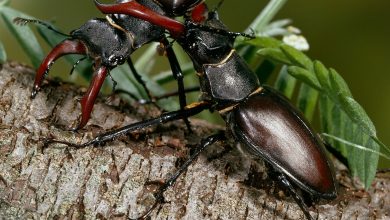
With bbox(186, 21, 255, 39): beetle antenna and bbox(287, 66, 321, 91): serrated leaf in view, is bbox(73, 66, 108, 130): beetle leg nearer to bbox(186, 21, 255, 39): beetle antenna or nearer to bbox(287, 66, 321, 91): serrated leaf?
bbox(186, 21, 255, 39): beetle antenna

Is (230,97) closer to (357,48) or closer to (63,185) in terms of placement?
(63,185)

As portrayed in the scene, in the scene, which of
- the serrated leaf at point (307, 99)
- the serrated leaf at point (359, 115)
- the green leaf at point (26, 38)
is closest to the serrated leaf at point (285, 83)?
the serrated leaf at point (307, 99)

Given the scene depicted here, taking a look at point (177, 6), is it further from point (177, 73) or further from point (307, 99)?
point (307, 99)

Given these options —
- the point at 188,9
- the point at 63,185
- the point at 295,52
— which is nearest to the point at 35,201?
the point at 63,185

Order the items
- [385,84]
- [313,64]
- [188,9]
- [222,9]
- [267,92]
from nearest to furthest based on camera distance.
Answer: [313,64], [188,9], [267,92], [385,84], [222,9]

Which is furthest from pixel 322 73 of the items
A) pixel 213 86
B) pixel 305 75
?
pixel 213 86

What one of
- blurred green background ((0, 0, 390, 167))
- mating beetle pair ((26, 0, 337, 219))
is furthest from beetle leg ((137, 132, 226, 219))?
blurred green background ((0, 0, 390, 167))

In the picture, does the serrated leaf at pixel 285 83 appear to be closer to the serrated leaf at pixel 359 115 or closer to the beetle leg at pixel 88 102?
the serrated leaf at pixel 359 115
